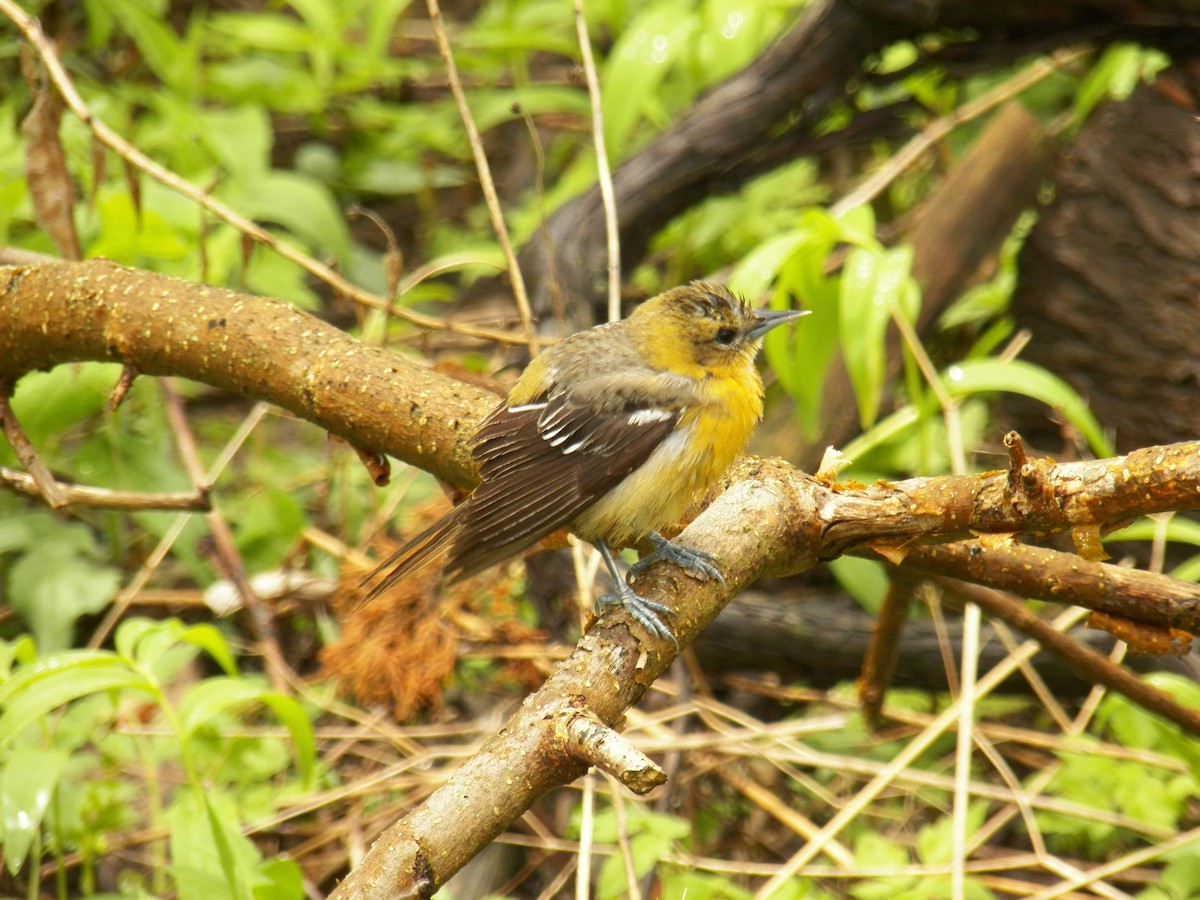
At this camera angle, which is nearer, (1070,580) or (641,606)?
(641,606)

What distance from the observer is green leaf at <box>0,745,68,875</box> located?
2887mm

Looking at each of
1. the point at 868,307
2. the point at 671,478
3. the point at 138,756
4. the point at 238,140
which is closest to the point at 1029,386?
the point at 868,307

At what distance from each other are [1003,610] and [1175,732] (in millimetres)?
590

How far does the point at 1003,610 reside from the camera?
328 cm

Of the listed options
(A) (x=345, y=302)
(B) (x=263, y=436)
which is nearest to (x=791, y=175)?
(A) (x=345, y=302)

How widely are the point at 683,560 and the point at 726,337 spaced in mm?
990

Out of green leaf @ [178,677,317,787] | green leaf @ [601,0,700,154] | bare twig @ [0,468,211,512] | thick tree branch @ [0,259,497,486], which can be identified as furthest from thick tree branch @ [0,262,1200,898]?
green leaf @ [601,0,700,154]

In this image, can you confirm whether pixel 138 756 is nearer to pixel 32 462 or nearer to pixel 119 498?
pixel 119 498

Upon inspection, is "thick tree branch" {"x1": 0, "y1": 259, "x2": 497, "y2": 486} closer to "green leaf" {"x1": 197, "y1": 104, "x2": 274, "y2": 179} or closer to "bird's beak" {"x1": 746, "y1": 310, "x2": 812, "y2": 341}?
"bird's beak" {"x1": 746, "y1": 310, "x2": 812, "y2": 341}

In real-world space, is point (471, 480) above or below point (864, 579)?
above

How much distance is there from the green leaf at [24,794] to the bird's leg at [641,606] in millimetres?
1519

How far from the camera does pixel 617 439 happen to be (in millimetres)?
3211

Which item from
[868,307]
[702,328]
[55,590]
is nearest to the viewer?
[702,328]

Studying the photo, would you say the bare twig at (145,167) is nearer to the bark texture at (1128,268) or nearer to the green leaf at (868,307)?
the green leaf at (868,307)
